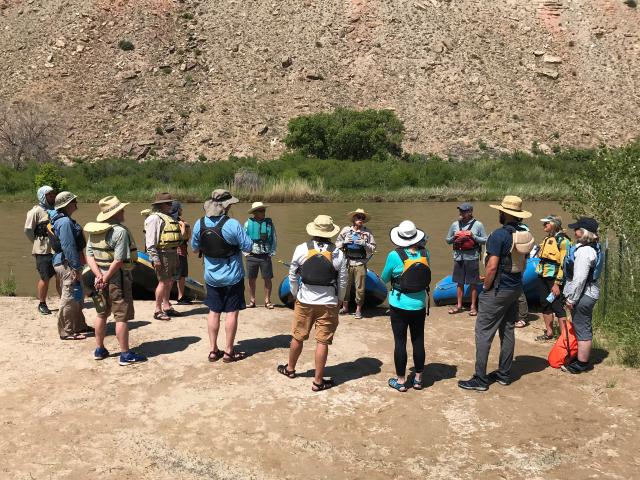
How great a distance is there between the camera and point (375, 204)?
96.8ft

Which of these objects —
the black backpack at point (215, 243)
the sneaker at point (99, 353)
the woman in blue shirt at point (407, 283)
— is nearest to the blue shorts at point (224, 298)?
the black backpack at point (215, 243)

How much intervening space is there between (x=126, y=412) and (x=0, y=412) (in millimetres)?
1126

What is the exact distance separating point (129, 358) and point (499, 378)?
3.95m

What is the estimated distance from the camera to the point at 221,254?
670 cm

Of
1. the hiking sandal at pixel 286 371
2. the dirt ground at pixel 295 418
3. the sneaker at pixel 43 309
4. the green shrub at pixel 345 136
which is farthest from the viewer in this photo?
the green shrub at pixel 345 136

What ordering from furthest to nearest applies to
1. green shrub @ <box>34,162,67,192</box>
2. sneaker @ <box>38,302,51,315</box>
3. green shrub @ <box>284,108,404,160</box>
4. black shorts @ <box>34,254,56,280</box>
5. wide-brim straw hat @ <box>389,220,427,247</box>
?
green shrub @ <box>284,108,404,160</box>
green shrub @ <box>34,162,67,192</box>
sneaker @ <box>38,302,51,315</box>
black shorts @ <box>34,254,56,280</box>
wide-brim straw hat @ <box>389,220,427,247</box>

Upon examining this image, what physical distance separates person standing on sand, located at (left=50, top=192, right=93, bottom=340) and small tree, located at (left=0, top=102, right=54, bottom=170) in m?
37.7

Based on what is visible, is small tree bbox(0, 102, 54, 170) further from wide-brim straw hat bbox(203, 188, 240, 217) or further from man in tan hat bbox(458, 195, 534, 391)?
man in tan hat bbox(458, 195, 534, 391)

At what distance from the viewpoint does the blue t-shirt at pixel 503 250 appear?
6188 mm

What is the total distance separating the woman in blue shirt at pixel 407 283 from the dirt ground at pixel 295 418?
0.57 metres

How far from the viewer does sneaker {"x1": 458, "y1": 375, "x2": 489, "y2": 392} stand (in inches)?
251

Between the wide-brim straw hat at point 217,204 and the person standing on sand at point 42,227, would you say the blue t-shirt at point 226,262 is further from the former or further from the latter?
the person standing on sand at point 42,227

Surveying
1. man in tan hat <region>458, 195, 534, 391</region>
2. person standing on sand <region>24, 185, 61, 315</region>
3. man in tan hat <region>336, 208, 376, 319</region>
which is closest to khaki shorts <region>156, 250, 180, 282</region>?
person standing on sand <region>24, 185, 61, 315</region>

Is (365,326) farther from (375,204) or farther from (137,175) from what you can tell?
(137,175)
